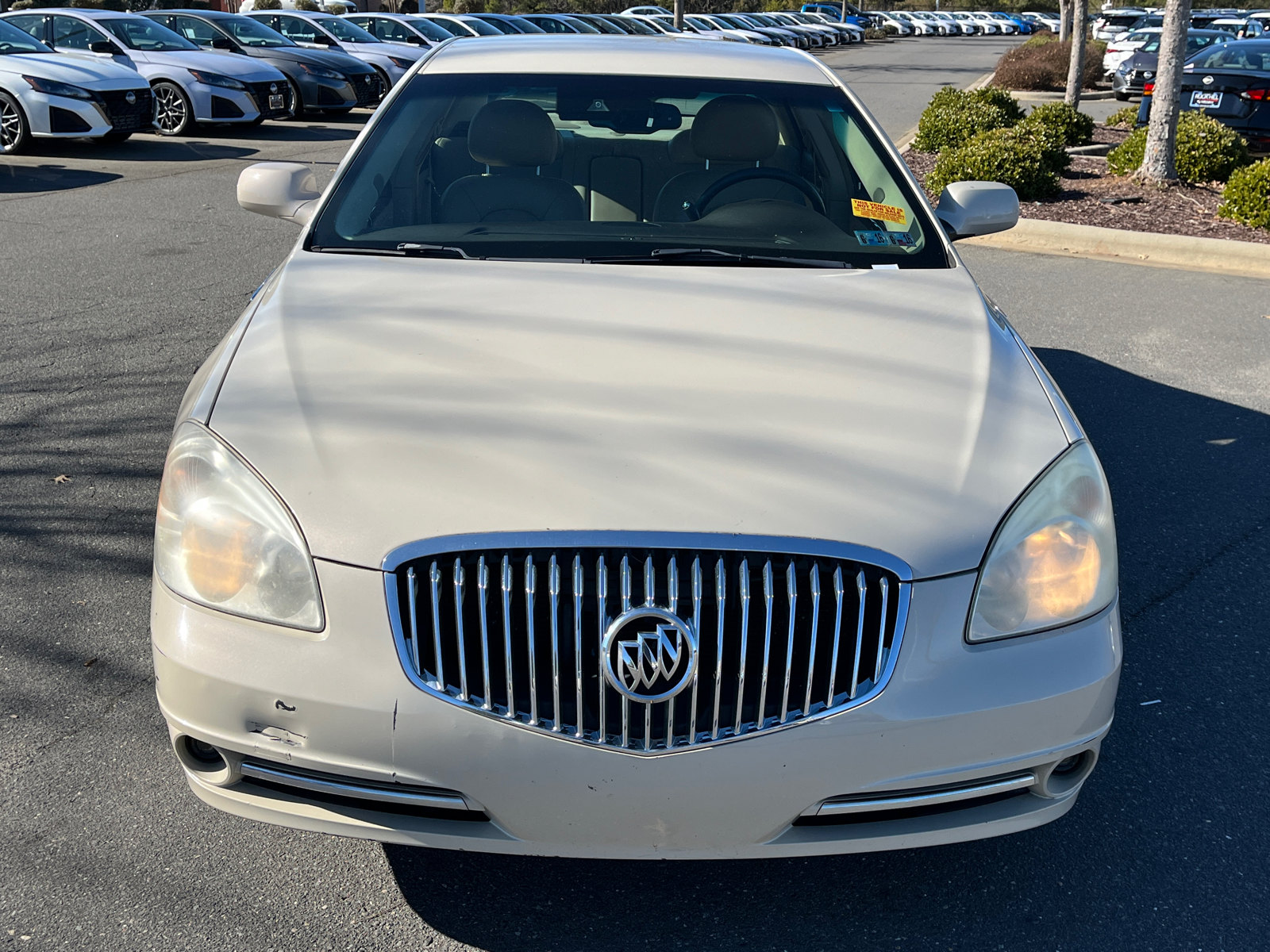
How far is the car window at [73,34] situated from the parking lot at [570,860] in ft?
36.5

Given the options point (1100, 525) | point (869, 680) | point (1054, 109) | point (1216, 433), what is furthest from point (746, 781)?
point (1054, 109)

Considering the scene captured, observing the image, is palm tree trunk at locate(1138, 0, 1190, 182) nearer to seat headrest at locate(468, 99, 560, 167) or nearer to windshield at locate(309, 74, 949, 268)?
windshield at locate(309, 74, 949, 268)

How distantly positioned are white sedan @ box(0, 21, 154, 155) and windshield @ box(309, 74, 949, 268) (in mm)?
11243

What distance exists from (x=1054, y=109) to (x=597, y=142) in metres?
11.6

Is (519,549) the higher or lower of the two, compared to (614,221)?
lower

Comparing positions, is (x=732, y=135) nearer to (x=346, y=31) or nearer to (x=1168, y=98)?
(x=1168, y=98)

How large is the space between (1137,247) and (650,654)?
891 cm

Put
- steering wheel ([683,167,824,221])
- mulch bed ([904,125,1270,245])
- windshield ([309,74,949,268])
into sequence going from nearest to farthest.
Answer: windshield ([309,74,949,268]) → steering wheel ([683,167,824,221]) → mulch bed ([904,125,1270,245])

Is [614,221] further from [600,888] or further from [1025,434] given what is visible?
[600,888]

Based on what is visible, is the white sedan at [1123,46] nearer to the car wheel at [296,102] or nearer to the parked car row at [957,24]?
the car wheel at [296,102]

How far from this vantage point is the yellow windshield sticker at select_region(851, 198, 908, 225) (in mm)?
3453

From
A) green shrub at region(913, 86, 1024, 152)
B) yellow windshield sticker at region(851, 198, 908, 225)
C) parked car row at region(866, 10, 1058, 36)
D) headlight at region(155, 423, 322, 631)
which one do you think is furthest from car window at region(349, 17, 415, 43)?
parked car row at region(866, 10, 1058, 36)

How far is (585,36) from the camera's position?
4.45 metres

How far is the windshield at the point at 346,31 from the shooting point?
21.0 meters
